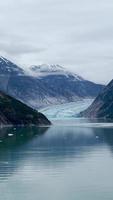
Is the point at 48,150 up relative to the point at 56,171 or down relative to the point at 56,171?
down

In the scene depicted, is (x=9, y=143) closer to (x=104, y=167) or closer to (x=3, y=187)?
(x=104, y=167)

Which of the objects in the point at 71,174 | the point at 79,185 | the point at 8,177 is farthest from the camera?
the point at 71,174

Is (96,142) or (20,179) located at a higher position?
(20,179)

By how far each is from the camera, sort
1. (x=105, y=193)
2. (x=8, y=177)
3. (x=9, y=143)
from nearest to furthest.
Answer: (x=105, y=193) → (x=8, y=177) → (x=9, y=143)

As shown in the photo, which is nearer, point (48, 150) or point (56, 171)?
point (56, 171)

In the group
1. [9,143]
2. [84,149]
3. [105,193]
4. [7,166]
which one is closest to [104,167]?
[7,166]

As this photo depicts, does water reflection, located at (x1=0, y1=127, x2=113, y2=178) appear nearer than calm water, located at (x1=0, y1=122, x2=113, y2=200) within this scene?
No

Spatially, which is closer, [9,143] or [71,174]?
[71,174]

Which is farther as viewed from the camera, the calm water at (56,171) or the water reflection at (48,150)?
the water reflection at (48,150)
